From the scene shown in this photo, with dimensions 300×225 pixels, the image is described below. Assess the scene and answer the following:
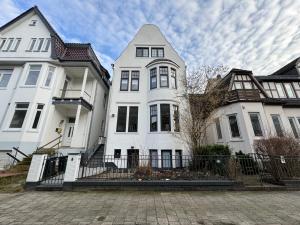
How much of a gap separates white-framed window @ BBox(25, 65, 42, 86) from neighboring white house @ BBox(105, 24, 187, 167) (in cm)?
709

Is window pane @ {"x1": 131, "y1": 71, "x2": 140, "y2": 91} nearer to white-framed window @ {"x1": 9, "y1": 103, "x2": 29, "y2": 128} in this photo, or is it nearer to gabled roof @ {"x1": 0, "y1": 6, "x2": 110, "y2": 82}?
gabled roof @ {"x1": 0, "y1": 6, "x2": 110, "y2": 82}

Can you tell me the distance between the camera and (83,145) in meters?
13.4

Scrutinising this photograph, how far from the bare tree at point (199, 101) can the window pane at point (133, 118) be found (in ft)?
14.0

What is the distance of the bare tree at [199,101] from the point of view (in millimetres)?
11058

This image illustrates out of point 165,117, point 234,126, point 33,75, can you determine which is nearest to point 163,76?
point 165,117

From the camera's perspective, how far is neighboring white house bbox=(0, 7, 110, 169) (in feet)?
39.6

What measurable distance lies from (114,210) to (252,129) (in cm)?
1297

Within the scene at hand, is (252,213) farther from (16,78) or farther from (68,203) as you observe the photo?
(16,78)

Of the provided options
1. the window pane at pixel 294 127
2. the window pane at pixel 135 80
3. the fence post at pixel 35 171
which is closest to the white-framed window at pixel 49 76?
the window pane at pixel 135 80

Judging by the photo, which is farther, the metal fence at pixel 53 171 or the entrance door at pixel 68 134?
the entrance door at pixel 68 134

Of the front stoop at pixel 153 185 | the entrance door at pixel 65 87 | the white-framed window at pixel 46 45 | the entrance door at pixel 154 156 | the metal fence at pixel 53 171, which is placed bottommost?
the front stoop at pixel 153 185

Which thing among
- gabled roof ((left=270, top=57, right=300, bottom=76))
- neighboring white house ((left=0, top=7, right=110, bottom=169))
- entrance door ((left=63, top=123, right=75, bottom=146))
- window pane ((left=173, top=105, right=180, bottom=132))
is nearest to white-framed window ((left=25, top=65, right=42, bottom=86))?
neighboring white house ((left=0, top=7, right=110, bottom=169))

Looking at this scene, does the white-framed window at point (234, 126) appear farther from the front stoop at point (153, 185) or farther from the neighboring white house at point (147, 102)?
the front stoop at point (153, 185)

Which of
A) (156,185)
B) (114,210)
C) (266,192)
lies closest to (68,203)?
(114,210)
